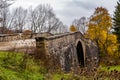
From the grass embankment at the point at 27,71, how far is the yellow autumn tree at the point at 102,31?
33828 millimetres

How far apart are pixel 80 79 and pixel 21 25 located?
51496mm

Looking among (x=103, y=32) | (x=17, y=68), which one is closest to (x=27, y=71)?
(x=17, y=68)

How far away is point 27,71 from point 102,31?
36.1 meters

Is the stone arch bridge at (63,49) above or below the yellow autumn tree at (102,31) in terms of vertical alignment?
below

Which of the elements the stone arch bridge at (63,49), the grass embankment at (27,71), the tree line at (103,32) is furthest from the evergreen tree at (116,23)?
the grass embankment at (27,71)

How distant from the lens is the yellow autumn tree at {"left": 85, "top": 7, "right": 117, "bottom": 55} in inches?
1989

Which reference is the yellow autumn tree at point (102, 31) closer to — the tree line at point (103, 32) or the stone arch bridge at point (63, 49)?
the tree line at point (103, 32)

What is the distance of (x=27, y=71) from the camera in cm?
1512

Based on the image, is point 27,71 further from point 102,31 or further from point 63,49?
point 102,31

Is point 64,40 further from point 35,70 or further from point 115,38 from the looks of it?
point 115,38

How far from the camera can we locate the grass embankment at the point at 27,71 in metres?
11.5

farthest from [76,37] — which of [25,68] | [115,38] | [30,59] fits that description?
[115,38]

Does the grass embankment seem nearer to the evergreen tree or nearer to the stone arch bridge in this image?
the stone arch bridge

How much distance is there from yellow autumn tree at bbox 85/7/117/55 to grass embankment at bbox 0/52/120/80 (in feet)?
111
